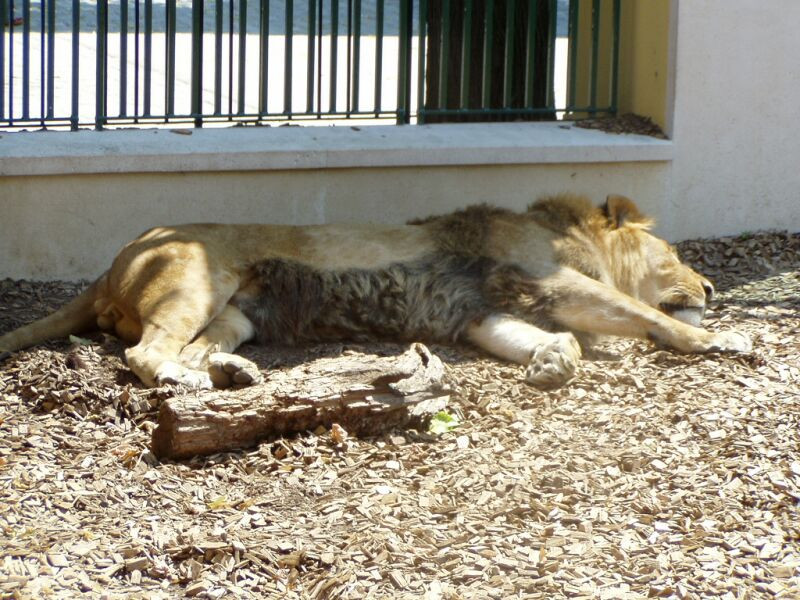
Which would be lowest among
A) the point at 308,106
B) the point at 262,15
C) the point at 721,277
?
the point at 721,277

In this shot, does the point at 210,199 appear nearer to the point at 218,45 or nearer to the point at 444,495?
the point at 218,45

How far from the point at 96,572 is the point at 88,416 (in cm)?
156

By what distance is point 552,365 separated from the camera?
575cm

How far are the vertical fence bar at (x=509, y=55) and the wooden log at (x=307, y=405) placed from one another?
3.94 m

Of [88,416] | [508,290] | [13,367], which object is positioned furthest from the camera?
[508,290]

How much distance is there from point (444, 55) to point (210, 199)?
6.77 feet

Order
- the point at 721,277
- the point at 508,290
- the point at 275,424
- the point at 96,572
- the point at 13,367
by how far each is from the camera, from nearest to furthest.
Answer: the point at 96,572 → the point at 275,424 → the point at 13,367 → the point at 508,290 → the point at 721,277

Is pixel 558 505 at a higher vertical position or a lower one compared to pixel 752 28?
lower

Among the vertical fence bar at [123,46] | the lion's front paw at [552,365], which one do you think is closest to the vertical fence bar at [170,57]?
the vertical fence bar at [123,46]

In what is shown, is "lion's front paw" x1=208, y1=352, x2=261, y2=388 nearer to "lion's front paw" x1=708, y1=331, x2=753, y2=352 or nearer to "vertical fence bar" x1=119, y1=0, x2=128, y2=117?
"lion's front paw" x1=708, y1=331, x2=753, y2=352

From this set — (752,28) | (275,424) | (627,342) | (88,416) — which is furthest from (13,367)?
(752,28)

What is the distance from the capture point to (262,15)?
792cm

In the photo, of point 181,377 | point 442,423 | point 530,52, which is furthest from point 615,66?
point 181,377

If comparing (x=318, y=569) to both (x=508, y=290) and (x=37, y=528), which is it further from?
(x=508, y=290)
